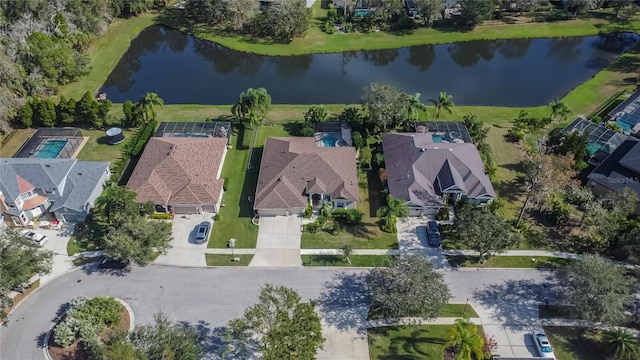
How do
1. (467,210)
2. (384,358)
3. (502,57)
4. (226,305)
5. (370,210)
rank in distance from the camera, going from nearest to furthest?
(384,358) < (226,305) < (467,210) < (370,210) < (502,57)

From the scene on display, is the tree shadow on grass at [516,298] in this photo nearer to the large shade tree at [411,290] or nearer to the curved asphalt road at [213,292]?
the curved asphalt road at [213,292]

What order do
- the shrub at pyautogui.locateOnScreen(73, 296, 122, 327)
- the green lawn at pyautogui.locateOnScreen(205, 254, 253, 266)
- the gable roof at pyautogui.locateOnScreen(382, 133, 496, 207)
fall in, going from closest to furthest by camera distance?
the shrub at pyautogui.locateOnScreen(73, 296, 122, 327) < the green lawn at pyautogui.locateOnScreen(205, 254, 253, 266) < the gable roof at pyautogui.locateOnScreen(382, 133, 496, 207)

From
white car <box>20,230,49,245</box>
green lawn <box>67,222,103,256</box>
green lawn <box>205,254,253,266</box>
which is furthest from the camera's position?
white car <box>20,230,49,245</box>

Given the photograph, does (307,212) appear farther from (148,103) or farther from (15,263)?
(148,103)

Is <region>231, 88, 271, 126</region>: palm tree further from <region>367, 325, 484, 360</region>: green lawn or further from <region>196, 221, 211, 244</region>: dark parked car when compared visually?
<region>367, 325, 484, 360</region>: green lawn

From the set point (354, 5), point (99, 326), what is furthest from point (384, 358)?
point (354, 5)

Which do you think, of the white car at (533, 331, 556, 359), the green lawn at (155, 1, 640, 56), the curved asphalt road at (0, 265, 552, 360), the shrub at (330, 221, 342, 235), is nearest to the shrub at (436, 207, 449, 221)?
the curved asphalt road at (0, 265, 552, 360)

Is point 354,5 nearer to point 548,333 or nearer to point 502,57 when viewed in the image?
point 502,57

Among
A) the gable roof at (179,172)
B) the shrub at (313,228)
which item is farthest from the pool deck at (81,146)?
the shrub at (313,228)
